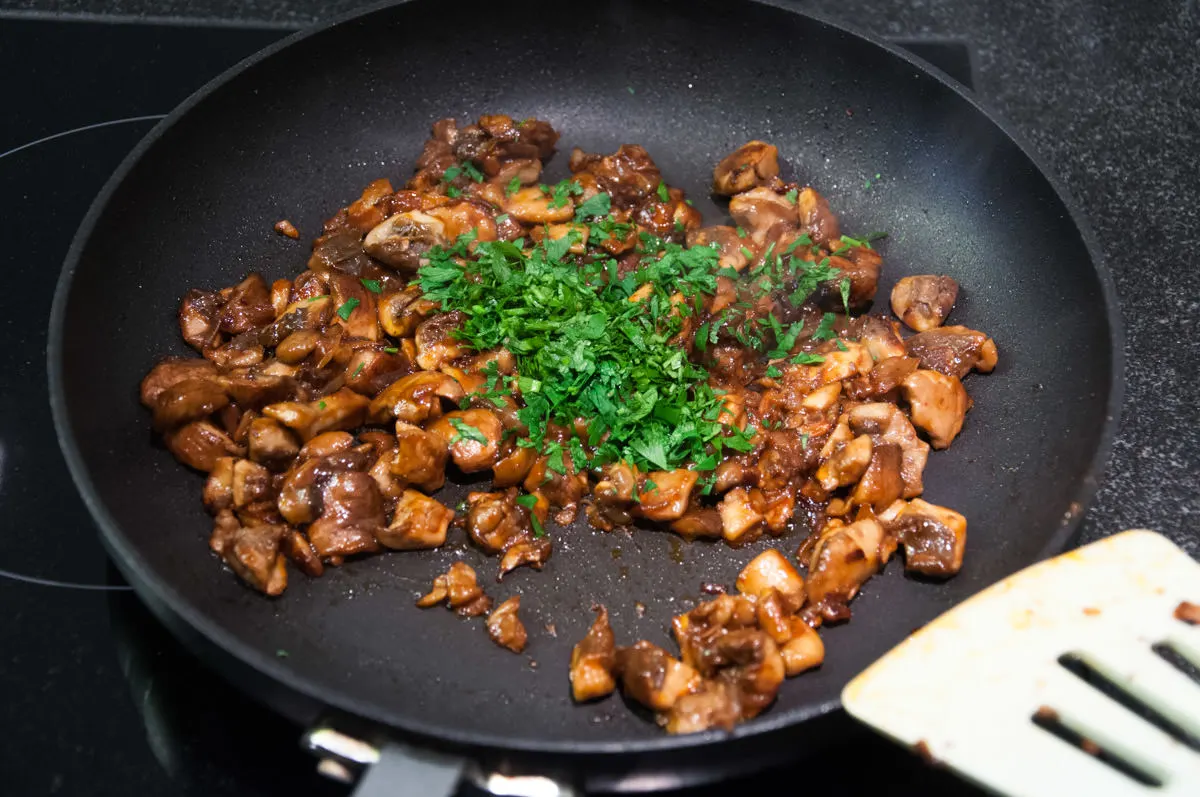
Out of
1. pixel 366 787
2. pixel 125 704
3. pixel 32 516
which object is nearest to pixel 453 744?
pixel 366 787

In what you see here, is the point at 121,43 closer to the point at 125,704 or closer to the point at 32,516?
the point at 32,516

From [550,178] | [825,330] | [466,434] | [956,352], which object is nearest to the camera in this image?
[466,434]

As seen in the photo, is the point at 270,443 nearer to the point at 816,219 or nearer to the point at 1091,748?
the point at 816,219

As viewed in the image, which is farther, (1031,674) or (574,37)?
(574,37)

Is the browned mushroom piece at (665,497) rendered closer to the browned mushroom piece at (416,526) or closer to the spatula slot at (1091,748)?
the browned mushroom piece at (416,526)

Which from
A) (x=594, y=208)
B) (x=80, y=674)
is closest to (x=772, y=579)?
(x=594, y=208)

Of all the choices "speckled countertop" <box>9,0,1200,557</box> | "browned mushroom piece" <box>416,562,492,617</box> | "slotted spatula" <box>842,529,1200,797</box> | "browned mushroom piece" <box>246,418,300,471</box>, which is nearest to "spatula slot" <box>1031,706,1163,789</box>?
"slotted spatula" <box>842,529,1200,797</box>

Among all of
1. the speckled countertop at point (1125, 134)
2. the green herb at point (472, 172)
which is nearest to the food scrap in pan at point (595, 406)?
the green herb at point (472, 172)

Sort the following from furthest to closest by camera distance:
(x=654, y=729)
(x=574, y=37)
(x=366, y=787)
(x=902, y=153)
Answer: (x=574, y=37) < (x=902, y=153) < (x=654, y=729) < (x=366, y=787)
